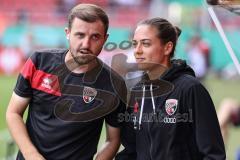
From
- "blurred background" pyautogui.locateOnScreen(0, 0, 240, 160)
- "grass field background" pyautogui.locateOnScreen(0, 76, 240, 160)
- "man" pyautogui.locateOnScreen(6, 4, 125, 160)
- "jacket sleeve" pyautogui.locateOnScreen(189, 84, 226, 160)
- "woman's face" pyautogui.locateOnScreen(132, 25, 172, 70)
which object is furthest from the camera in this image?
"blurred background" pyautogui.locateOnScreen(0, 0, 240, 160)

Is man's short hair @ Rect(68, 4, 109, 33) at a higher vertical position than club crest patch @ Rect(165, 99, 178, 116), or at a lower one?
higher

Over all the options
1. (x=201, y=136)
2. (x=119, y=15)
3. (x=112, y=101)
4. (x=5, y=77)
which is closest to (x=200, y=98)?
(x=201, y=136)

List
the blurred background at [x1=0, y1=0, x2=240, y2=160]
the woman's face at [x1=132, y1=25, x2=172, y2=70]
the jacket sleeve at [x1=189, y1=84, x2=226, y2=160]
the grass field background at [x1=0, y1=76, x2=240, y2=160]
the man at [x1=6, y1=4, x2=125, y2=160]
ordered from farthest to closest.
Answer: the blurred background at [x1=0, y1=0, x2=240, y2=160] < the grass field background at [x1=0, y1=76, x2=240, y2=160] < the man at [x1=6, y1=4, x2=125, y2=160] < the woman's face at [x1=132, y1=25, x2=172, y2=70] < the jacket sleeve at [x1=189, y1=84, x2=226, y2=160]

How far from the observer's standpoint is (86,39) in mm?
4496

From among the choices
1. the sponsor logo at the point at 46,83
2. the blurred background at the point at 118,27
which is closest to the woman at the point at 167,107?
the sponsor logo at the point at 46,83

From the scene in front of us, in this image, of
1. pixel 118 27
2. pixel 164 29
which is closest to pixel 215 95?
pixel 118 27

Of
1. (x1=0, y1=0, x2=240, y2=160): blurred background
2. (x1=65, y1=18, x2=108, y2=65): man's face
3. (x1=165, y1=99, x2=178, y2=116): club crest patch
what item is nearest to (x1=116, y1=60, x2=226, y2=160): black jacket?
(x1=165, y1=99, x2=178, y2=116): club crest patch

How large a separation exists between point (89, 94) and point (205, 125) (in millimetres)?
826

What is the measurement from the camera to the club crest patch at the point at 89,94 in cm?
464

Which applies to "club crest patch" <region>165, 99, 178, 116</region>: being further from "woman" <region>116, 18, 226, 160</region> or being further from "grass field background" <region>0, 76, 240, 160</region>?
"grass field background" <region>0, 76, 240, 160</region>

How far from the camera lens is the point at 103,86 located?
4.68m

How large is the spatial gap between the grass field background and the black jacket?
19.1ft

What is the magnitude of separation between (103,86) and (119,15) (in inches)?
896

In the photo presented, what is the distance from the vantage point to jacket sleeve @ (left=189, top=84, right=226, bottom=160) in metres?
4.21
